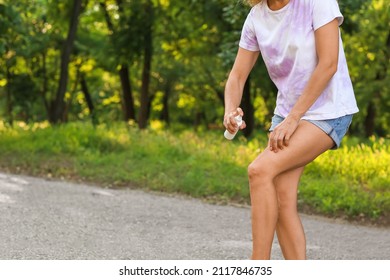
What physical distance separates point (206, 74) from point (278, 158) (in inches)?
735

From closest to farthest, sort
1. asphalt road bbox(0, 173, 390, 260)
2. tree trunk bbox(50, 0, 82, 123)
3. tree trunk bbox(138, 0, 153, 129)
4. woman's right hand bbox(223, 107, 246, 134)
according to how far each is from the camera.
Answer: woman's right hand bbox(223, 107, 246, 134)
asphalt road bbox(0, 173, 390, 260)
tree trunk bbox(50, 0, 82, 123)
tree trunk bbox(138, 0, 153, 129)

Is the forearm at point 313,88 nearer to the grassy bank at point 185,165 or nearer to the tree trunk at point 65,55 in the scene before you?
the grassy bank at point 185,165

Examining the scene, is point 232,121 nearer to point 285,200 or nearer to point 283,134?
point 283,134

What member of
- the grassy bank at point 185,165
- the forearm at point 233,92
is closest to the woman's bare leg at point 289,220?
the forearm at point 233,92

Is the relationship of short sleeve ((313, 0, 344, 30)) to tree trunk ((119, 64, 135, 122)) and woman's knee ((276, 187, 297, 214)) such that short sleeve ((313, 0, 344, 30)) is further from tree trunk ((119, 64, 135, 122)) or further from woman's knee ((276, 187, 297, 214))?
tree trunk ((119, 64, 135, 122))

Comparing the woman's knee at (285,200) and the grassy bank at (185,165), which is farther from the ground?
the woman's knee at (285,200)

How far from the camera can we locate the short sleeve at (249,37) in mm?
3557

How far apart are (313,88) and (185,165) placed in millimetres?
6713

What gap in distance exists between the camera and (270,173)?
3.29 metres

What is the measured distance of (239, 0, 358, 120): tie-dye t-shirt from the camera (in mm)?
3293

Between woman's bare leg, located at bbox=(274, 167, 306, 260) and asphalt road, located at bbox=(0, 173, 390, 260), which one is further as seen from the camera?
asphalt road, located at bbox=(0, 173, 390, 260)

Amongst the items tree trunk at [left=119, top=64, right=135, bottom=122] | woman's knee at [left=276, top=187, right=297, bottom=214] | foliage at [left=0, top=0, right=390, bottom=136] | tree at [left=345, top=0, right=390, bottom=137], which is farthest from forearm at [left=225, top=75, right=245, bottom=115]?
tree trunk at [left=119, top=64, right=135, bottom=122]

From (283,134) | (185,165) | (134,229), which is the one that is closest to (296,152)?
(283,134)

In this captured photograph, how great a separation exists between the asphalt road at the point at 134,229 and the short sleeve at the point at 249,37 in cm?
230
